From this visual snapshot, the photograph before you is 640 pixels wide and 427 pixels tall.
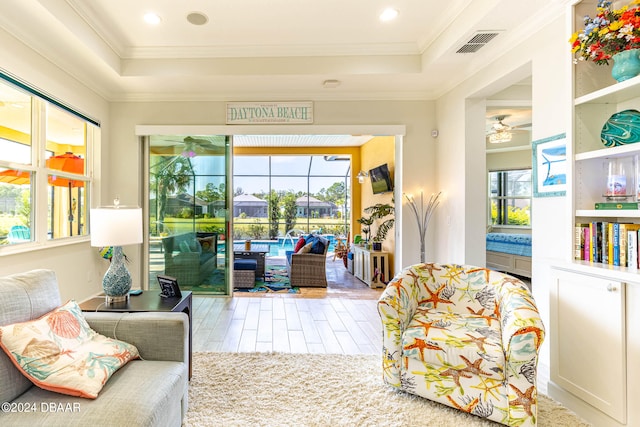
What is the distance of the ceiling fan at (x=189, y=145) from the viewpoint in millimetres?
4395

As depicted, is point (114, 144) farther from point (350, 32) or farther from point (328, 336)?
point (328, 336)

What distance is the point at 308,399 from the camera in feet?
6.86

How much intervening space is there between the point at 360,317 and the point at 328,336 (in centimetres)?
71

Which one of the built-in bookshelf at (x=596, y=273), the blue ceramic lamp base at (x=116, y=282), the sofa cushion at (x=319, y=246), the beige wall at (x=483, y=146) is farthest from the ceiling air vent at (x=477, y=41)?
the sofa cushion at (x=319, y=246)

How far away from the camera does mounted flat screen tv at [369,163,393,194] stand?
5.82 metres

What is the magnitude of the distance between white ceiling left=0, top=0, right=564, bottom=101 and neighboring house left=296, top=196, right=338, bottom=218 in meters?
6.04

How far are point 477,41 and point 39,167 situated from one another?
4260 mm

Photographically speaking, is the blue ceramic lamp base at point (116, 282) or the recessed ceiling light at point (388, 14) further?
the recessed ceiling light at point (388, 14)

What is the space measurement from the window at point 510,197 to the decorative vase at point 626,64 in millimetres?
5509

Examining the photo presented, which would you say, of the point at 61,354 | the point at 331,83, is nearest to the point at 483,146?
the point at 331,83

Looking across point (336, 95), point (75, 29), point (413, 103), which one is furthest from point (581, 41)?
point (75, 29)

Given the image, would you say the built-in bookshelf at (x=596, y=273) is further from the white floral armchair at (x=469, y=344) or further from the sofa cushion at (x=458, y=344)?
the sofa cushion at (x=458, y=344)

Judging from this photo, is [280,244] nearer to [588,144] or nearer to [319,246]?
[319,246]

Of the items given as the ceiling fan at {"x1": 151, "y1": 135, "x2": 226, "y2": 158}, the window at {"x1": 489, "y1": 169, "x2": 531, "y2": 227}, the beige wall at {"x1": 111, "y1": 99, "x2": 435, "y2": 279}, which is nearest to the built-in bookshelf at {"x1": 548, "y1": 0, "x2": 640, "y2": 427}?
the beige wall at {"x1": 111, "y1": 99, "x2": 435, "y2": 279}
